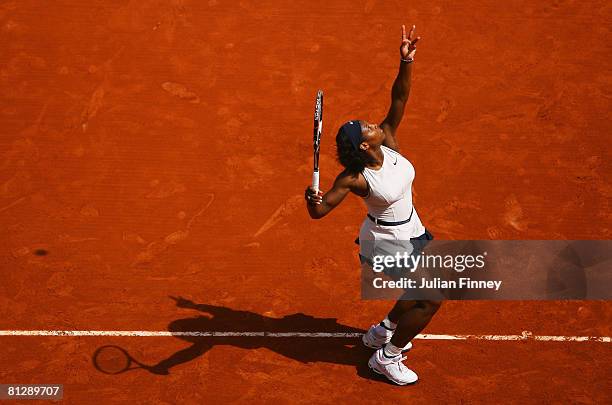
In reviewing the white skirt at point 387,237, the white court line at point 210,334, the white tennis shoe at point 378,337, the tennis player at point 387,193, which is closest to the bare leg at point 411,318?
the tennis player at point 387,193

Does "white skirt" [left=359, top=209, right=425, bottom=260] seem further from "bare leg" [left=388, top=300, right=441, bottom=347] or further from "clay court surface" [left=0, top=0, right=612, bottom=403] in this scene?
"clay court surface" [left=0, top=0, right=612, bottom=403]

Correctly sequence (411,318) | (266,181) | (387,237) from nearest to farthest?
1. (387,237)
2. (411,318)
3. (266,181)

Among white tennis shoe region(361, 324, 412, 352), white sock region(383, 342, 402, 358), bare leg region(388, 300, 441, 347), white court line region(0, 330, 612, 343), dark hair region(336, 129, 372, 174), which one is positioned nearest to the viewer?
dark hair region(336, 129, 372, 174)

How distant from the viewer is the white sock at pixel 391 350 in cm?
683

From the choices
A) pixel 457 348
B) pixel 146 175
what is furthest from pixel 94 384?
pixel 457 348

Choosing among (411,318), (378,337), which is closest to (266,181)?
(378,337)

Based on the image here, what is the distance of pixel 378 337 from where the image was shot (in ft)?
23.4

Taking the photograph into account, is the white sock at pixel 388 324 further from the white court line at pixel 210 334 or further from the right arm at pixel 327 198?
the right arm at pixel 327 198

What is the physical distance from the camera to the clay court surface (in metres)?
7.22

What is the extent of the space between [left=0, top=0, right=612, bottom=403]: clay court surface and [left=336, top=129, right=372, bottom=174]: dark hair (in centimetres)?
219

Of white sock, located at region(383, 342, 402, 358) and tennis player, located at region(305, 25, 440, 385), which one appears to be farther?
white sock, located at region(383, 342, 402, 358)

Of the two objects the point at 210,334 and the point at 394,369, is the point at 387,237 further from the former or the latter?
the point at 210,334

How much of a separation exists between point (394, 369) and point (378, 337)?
343 mm

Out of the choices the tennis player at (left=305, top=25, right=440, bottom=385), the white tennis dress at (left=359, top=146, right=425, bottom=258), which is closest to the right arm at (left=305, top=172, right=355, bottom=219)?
the tennis player at (left=305, top=25, right=440, bottom=385)
